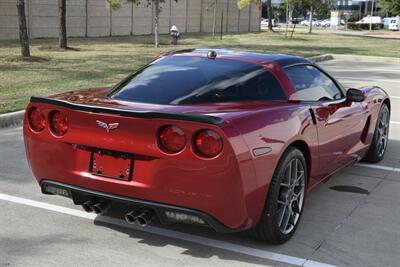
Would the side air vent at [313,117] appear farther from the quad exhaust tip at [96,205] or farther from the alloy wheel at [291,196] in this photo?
the quad exhaust tip at [96,205]

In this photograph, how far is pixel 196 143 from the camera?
365 cm

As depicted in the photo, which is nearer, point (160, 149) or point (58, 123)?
point (160, 149)

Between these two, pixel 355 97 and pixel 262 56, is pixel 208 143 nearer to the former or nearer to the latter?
pixel 262 56

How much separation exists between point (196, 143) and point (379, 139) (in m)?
3.86

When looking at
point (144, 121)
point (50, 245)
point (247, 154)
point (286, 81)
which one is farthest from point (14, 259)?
point (286, 81)

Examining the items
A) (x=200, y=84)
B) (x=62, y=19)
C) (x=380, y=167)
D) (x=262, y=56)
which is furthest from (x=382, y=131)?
(x=62, y=19)

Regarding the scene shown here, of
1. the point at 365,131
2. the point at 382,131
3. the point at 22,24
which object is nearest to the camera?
the point at 365,131

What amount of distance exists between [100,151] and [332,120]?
2234 millimetres

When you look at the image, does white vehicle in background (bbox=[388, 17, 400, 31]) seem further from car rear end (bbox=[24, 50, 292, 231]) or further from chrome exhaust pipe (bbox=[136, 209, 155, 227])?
chrome exhaust pipe (bbox=[136, 209, 155, 227])

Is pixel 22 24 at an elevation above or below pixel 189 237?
above

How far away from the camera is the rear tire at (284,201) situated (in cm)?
404

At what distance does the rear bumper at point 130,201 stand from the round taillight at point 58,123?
0.38 m

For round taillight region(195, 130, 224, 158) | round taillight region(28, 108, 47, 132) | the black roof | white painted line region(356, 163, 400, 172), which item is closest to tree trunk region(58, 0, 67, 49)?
white painted line region(356, 163, 400, 172)

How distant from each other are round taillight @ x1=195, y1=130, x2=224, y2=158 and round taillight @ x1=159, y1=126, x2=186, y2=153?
105 millimetres
